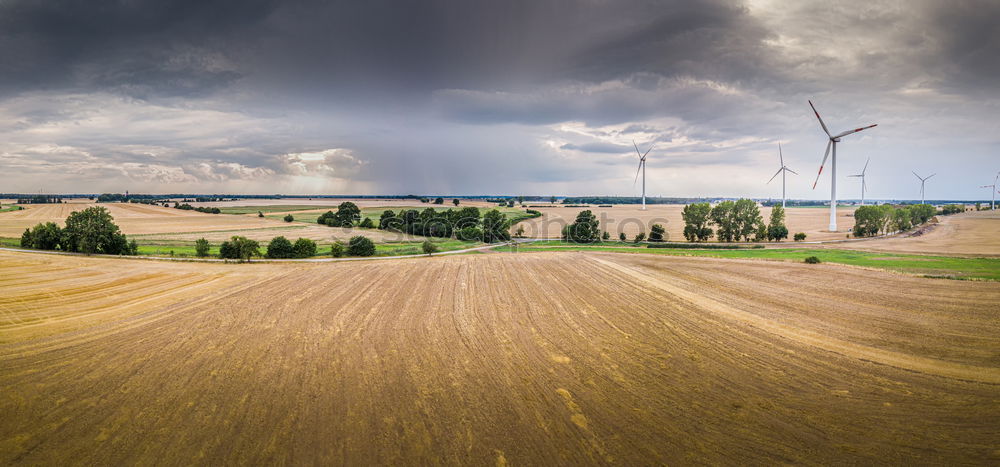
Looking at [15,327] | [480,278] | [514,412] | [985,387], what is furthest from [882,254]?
[15,327]

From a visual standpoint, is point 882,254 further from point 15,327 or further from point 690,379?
point 15,327

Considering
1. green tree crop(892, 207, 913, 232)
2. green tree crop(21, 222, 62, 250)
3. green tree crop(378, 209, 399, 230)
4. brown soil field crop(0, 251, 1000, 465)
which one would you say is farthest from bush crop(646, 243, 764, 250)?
green tree crop(21, 222, 62, 250)

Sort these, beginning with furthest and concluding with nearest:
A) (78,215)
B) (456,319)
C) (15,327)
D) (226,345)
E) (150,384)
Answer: (78,215) → (456,319) → (15,327) → (226,345) → (150,384)

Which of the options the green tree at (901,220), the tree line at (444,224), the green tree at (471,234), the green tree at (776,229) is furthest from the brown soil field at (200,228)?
the green tree at (901,220)

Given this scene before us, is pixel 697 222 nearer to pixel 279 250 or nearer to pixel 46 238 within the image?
pixel 279 250

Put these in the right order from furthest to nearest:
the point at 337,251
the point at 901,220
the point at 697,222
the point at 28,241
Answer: the point at 901,220 < the point at 697,222 < the point at 28,241 < the point at 337,251

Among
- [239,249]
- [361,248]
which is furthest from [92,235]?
[361,248]

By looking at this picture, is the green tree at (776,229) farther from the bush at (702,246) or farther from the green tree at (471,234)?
the green tree at (471,234)
